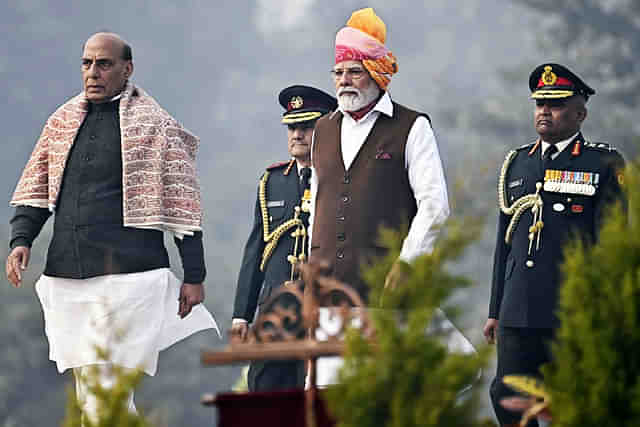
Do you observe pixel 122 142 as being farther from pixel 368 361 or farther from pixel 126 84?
pixel 368 361

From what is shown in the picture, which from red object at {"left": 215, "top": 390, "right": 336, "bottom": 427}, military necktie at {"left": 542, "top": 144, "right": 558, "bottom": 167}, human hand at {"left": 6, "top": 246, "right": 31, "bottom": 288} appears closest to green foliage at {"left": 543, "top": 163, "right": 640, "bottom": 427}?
red object at {"left": 215, "top": 390, "right": 336, "bottom": 427}

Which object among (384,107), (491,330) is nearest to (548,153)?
(491,330)

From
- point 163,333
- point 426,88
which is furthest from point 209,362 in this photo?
point 426,88

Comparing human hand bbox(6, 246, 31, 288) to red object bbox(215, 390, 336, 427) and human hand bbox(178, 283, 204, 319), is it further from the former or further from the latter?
red object bbox(215, 390, 336, 427)

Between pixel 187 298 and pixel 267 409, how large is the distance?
3.40 meters

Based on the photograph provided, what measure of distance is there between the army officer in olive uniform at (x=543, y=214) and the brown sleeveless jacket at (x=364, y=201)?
117cm

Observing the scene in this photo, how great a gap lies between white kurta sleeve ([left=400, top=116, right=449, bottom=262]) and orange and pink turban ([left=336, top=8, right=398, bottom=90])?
0.30m

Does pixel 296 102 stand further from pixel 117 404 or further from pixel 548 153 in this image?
pixel 117 404

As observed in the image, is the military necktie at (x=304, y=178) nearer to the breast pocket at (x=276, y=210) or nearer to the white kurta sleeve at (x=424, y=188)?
the breast pocket at (x=276, y=210)

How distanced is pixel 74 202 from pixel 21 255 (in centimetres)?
39

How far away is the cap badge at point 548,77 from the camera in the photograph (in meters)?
8.09

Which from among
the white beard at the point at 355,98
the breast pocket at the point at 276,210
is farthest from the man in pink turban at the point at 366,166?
the breast pocket at the point at 276,210

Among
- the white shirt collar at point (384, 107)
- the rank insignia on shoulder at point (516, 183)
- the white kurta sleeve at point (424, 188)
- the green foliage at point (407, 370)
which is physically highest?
the white shirt collar at point (384, 107)

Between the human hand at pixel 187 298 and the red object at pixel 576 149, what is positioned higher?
the red object at pixel 576 149
